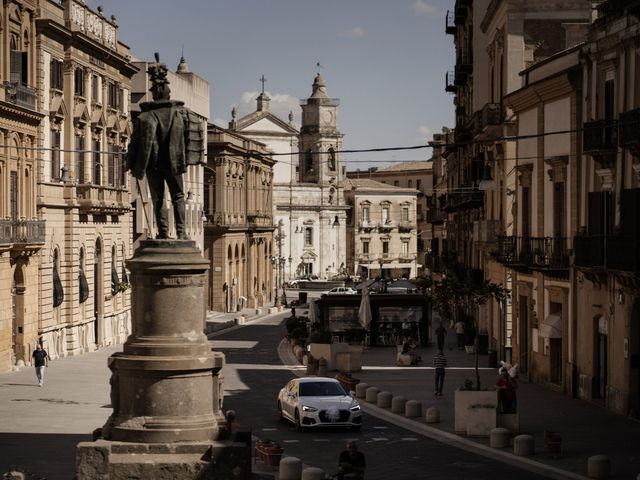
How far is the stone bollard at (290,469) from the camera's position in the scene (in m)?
25.4

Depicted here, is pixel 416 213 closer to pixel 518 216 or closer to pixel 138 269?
pixel 518 216

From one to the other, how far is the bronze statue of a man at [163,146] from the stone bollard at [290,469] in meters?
6.89

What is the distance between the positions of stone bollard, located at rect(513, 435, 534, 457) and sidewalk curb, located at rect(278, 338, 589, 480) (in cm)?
15

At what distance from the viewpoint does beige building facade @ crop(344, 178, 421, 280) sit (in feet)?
543

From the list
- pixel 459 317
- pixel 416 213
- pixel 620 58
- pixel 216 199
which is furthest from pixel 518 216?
pixel 416 213

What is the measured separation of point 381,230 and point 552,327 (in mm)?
124516

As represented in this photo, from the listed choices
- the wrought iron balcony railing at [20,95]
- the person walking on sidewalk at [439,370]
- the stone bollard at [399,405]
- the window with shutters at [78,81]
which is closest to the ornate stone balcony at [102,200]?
the window with shutters at [78,81]

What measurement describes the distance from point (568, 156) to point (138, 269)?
965 inches

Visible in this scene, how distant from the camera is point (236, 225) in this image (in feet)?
328

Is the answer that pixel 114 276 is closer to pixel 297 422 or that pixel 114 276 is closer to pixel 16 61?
pixel 16 61

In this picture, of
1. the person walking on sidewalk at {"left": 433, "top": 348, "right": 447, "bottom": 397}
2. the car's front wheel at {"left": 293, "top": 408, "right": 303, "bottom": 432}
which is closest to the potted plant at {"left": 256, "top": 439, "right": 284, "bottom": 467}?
the car's front wheel at {"left": 293, "top": 408, "right": 303, "bottom": 432}

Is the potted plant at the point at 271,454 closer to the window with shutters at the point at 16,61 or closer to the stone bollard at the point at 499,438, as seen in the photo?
the stone bollard at the point at 499,438

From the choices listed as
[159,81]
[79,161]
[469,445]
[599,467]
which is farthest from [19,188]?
[159,81]

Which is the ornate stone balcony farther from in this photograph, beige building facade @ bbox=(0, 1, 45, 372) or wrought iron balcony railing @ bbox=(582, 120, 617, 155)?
wrought iron balcony railing @ bbox=(582, 120, 617, 155)
